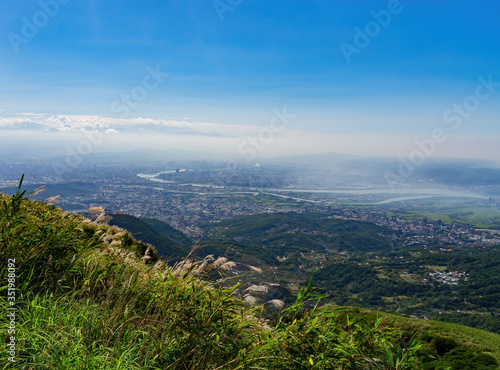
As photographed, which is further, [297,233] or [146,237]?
[297,233]

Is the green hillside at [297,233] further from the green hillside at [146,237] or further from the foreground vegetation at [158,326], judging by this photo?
the foreground vegetation at [158,326]

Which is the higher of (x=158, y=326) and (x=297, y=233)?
(x=158, y=326)

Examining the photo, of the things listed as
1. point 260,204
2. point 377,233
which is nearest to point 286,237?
point 377,233

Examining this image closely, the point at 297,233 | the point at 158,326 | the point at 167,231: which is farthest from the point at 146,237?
the point at 297,233

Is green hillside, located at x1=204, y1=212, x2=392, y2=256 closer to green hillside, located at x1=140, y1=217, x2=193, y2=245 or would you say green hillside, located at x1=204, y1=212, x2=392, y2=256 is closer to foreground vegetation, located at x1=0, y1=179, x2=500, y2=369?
green hillside, located at x1=140, y1=217, x2=193, y2=245

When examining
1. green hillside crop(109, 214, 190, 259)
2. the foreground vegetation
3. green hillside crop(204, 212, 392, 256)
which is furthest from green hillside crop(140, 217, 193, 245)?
the foreground vegetation

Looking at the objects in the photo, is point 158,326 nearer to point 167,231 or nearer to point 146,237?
point 146,237

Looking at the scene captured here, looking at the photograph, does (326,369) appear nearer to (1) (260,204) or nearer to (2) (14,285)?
(2) (14,285)

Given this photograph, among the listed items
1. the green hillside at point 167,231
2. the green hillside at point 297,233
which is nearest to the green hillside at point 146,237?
the green hillside at point 167,231

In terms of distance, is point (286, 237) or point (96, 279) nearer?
point (96, 279)
